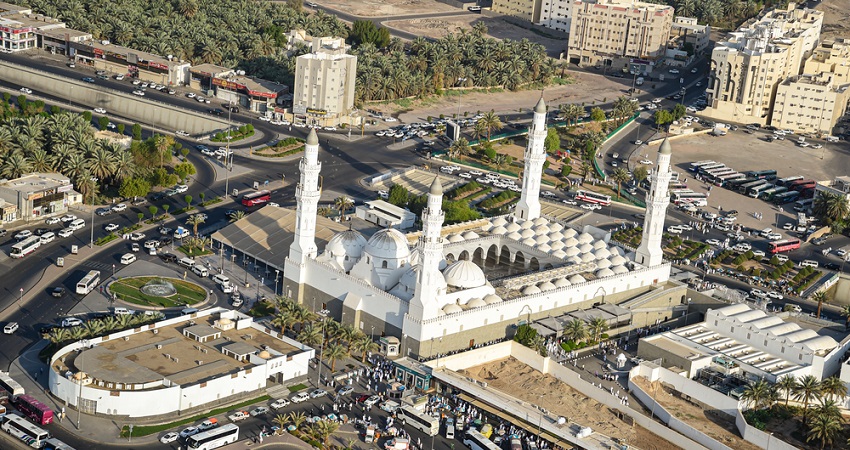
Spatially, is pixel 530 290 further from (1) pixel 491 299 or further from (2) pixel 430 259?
(2) pixel 430 259

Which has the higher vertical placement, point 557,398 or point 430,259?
point 430,259

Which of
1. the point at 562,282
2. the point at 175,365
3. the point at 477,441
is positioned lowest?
the point at 477,441

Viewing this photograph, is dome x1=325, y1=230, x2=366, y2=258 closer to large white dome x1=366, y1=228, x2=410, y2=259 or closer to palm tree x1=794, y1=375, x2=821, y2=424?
large white dome x1=366, y1=228, x2=410, y2=259

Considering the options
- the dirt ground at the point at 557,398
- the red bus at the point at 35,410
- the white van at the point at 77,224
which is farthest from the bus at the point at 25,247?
the dirt ground at the point at 557,398

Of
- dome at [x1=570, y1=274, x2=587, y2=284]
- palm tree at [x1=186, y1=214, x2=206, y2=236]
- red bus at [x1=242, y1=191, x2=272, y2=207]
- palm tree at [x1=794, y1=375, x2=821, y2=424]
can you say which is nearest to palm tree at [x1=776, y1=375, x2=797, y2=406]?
palm tree at [x1=794, y1=375, x2=821, y2=424]

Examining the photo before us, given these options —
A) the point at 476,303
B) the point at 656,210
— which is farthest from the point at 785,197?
the point at 476,303

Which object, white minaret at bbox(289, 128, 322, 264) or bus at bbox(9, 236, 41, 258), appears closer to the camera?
white minaret at bbox(289, 128, 322, 264)

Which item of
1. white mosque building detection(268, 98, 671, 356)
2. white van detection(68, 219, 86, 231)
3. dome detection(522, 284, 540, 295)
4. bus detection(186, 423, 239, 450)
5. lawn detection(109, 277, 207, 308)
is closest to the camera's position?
bus detection(186, 423, 239, 450)
